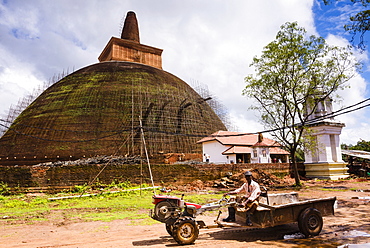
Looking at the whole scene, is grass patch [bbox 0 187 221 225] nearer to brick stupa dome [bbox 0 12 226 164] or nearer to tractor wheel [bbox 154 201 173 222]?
tractor wheel [bbox 154 201 173 222]

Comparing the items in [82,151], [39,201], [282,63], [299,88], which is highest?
[282,63]

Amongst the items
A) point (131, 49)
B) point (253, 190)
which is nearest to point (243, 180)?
point (253, 190)

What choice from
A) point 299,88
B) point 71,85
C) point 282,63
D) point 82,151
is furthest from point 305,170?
point 71,85

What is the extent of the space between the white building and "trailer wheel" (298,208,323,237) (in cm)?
1681

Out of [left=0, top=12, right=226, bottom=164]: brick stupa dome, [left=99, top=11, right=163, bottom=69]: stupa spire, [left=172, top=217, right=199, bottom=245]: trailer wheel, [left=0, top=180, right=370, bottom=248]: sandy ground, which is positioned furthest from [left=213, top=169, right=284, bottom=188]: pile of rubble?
[left=99, top=11, right=163, bottom=69]: stupa spire

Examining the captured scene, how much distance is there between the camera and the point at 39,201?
11625 millimetres

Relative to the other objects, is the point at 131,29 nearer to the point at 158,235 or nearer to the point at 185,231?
the point at 158,235

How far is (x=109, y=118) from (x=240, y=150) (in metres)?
12.6

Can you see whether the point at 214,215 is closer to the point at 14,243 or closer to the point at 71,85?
the point at 14,243

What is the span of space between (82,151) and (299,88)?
18.1 metres

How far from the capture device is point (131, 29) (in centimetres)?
3891

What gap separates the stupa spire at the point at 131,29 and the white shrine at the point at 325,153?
93.7ft

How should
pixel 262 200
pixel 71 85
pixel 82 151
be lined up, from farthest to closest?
1. pixel 71 85
2. pixel 82 151
3. pixel 262 200

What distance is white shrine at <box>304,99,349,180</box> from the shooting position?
18250mm
